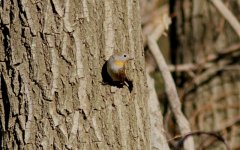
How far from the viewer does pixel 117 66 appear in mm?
1982

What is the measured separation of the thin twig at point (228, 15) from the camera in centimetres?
386

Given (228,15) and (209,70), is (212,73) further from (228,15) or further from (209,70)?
(228,15)

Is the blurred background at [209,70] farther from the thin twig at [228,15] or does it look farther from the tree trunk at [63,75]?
the tree trunk at [63,75]

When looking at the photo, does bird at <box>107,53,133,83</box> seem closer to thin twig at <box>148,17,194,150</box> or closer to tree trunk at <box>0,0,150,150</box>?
tree trunk at <box>0,0,150,150</box>

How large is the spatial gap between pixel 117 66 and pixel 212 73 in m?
2.36

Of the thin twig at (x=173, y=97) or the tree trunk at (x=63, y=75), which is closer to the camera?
the tree trunk at (x=63, y=75)

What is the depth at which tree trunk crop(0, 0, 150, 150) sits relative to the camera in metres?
1.97

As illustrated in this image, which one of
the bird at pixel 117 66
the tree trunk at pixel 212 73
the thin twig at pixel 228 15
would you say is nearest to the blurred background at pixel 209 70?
the tree trunk at pixel 212 73

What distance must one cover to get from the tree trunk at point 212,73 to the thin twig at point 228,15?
26 centimetres

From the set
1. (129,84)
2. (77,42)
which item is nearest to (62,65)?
(77,42)

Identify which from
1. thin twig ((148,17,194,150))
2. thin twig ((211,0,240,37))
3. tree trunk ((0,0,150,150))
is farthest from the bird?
thin twig ((211,0,240,37))

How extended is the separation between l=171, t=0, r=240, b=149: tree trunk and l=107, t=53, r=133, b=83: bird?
2.24m

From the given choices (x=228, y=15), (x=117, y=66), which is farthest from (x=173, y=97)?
(x=117, y=66)

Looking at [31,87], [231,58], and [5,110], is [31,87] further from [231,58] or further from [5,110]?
[231,58]
